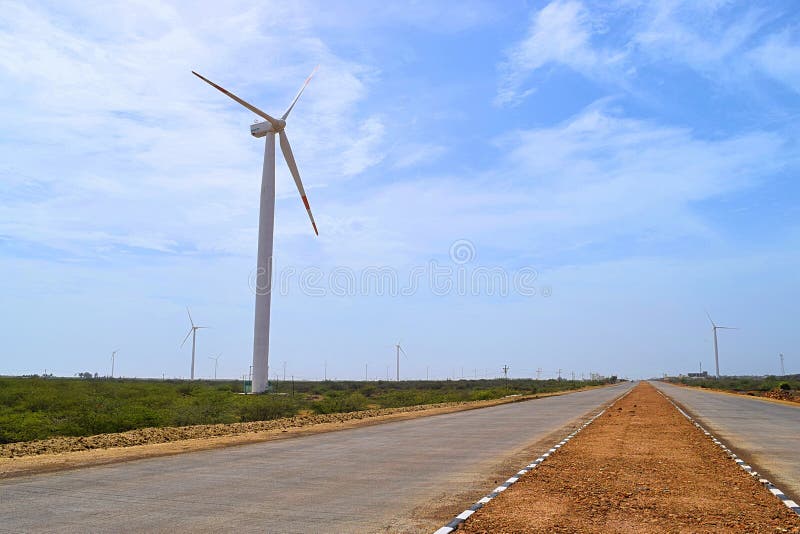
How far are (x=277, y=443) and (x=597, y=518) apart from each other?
13151 millimetres

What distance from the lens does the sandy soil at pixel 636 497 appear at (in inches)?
346

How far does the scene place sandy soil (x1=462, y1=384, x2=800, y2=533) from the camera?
880 centimetres

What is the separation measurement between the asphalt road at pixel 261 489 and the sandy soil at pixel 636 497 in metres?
1.11

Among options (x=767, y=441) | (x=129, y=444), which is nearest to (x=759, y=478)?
(x=767, y=441)

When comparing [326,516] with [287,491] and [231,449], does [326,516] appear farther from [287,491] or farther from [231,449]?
[231,449]

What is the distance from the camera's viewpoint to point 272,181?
164 ft

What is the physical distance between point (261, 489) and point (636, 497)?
6.43m

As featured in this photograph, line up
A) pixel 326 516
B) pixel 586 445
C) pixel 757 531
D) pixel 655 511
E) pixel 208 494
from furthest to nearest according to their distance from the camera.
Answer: pixel 586 445 < pixel 208 494 < pixel 655 511 < pixel 326 516 < pixel 757 531

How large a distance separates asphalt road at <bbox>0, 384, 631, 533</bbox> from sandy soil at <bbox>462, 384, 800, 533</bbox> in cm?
111

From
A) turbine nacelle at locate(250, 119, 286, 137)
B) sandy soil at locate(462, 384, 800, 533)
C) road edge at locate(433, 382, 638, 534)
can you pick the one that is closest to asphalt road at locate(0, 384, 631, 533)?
road edge at locate(433, 382, 638, 534)

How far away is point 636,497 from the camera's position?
35.9ft

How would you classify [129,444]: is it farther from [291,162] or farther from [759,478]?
[291,162]

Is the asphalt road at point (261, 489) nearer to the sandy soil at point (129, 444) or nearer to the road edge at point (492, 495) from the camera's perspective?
the road edge at point (492, 495)

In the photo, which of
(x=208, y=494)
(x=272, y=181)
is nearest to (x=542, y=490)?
(x=208, y=494)
